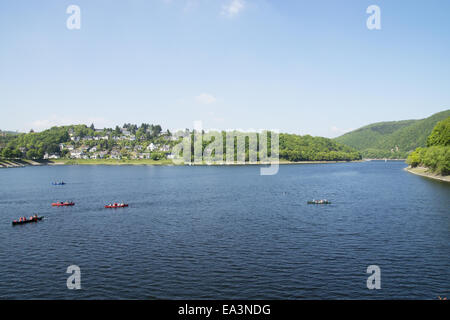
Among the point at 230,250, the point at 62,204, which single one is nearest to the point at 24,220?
the point at 62,204

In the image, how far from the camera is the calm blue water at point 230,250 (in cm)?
3794

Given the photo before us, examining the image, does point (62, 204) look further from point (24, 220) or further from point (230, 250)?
point (230, 250)

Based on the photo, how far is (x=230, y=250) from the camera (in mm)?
51594

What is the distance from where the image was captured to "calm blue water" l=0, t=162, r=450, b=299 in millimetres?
37938

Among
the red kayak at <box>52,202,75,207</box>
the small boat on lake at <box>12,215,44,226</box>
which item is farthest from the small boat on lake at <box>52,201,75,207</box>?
the small boat on lake at <box>12,215,44,226</box>

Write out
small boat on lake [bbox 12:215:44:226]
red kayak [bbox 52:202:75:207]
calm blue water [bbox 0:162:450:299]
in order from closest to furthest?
calm blue water [bbox 0:162:450:299] → small boat on lake [bbox 12:215:44:226] → red kayak [bbox 52:202:75:207]

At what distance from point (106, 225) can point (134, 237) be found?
1303 centimetres

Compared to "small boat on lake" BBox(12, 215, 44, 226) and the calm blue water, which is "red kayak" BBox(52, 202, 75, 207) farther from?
"small boat on lake" BBox(12, 215, 44, 226)

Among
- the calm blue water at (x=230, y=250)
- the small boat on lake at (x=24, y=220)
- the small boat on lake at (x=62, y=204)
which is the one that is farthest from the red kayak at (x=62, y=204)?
the small boat on lake at (x=24, y=220)

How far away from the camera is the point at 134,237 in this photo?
60.0 meters

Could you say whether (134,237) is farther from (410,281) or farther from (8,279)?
(410,281)
